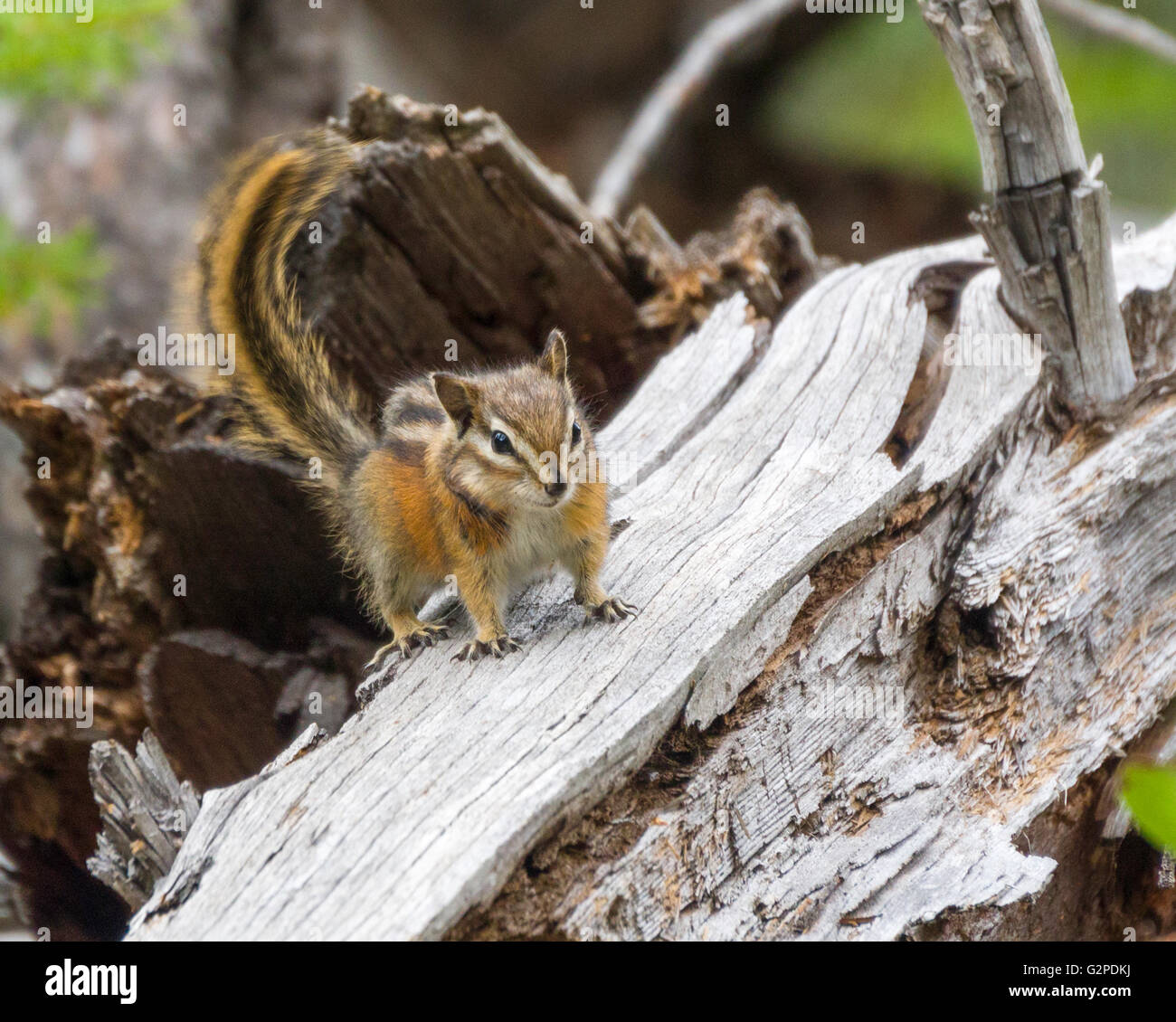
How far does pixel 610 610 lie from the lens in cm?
291

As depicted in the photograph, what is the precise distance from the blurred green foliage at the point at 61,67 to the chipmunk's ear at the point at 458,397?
235cm

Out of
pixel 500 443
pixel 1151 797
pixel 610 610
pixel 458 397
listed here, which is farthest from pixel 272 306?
pixel 1151 797

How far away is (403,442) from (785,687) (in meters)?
1.38

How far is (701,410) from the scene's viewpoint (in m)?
3.72

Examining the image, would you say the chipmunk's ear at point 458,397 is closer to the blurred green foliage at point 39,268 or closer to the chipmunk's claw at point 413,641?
the chipmunk's claw at point 413,641

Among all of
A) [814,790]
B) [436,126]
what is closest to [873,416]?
[814,790]

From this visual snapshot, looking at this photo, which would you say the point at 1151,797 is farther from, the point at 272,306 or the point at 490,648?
the point at 272,306

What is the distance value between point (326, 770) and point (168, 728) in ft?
5.47

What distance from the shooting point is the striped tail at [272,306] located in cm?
354

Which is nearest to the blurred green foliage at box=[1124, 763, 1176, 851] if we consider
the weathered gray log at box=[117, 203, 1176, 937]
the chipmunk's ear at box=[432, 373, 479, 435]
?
the weathered gray log at box=[117, 203, 1176, 937]

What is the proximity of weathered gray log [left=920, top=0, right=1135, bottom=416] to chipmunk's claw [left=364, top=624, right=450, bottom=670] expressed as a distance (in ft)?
6.53

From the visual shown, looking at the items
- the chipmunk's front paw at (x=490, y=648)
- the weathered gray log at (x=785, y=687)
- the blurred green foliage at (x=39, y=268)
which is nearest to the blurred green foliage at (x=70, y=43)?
the blurred green foliage at (x=39, y=268)

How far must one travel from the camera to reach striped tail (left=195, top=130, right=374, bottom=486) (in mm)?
3545
